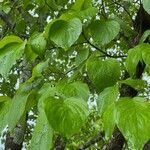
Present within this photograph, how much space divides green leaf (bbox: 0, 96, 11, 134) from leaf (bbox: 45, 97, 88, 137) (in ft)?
0.70

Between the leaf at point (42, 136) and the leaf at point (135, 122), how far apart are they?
0.18 meters

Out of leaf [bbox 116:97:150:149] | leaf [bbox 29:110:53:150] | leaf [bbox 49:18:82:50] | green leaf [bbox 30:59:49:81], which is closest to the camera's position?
leaf [bbox 116:97:150:149]

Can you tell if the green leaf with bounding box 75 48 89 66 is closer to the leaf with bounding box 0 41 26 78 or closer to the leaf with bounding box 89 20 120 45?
the leaf with bounding box 89 20 120 45

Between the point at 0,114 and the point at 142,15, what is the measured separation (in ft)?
4.31

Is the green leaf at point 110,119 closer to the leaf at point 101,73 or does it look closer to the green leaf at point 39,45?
the leaf at point 101,73

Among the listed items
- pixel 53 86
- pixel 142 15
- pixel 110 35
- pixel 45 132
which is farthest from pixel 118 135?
pixel 45 132

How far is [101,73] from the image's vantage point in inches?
47.4

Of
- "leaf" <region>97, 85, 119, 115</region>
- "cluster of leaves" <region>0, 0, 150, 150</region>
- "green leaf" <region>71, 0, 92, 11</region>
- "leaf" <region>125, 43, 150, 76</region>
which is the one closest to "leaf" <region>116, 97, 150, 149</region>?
"cluster of leaves" <region>0, 0, 150, 150</region>

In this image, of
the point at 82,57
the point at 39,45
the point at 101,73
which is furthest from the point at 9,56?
the point at 82,57

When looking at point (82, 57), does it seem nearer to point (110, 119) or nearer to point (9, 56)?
point (9, 56)

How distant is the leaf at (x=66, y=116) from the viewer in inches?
34.2

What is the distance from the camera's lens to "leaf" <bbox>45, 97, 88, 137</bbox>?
0.87 metres

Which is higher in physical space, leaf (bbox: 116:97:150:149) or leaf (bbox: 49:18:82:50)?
leaf (bbox: 49:18:82:50)

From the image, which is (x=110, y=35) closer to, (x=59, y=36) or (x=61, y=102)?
(x=59, y=36)
